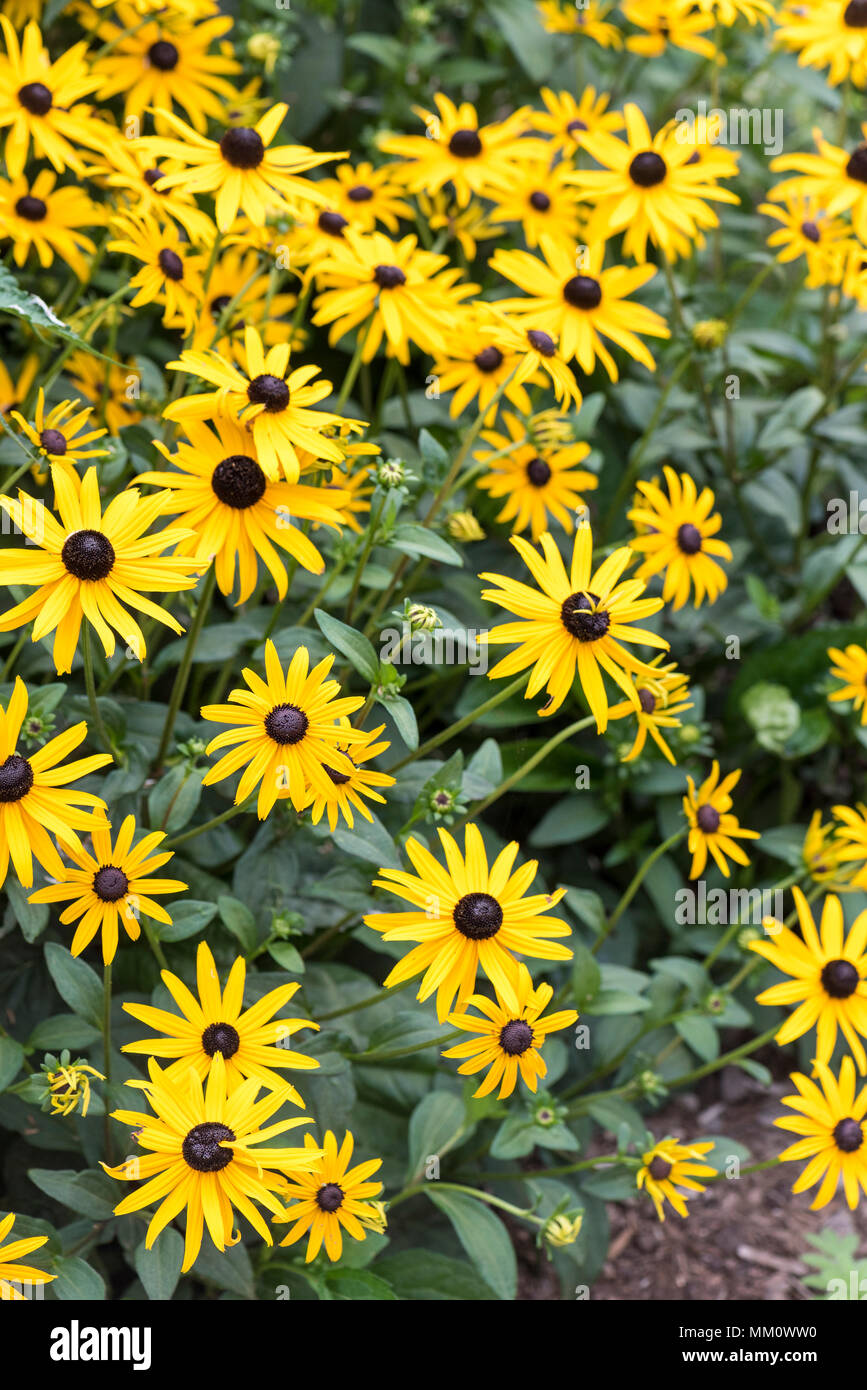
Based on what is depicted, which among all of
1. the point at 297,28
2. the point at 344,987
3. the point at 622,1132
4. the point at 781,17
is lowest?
the point at 622,1132

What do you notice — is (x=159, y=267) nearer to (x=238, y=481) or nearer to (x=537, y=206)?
(x=238, y=481)

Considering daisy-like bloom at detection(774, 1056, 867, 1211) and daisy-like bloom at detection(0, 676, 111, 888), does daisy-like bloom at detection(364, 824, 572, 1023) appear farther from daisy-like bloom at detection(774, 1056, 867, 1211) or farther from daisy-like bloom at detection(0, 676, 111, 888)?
daisy-like bloom at detection(774, 1056, 867, 1211)

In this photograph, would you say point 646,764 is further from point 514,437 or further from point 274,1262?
point 274,1262

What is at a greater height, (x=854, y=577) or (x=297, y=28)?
(x=297, y=28)

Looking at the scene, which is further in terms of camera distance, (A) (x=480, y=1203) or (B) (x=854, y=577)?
(B) (x=854, y=577)

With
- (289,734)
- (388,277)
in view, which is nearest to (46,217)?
(388,277)

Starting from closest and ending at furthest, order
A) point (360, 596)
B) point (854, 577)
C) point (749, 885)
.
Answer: point (360, 596) < point (854, 577) < point (749, 885)

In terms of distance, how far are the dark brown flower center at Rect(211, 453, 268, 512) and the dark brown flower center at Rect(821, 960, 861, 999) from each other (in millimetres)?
1311

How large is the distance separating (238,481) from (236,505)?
5cm

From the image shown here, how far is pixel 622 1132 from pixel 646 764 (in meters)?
0.84

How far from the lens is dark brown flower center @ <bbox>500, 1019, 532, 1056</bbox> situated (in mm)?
1831
